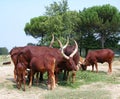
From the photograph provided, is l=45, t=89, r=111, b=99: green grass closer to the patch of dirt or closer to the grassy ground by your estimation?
the grassy ground

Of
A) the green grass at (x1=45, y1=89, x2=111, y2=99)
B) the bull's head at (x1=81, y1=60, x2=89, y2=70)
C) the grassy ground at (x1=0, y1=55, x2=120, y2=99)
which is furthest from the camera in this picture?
the bull's head at (x1=81, y1=60, x2=89, y2=70)

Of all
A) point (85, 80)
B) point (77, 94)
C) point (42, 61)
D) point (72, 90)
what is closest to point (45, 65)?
point (42, 61)

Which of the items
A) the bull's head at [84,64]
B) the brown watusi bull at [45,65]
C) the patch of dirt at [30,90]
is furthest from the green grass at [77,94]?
the bull's head at [84,64]

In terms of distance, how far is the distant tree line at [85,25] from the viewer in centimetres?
3309

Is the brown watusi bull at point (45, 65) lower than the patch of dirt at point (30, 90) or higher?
higher

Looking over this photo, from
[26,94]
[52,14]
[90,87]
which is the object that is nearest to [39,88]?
[26,94]

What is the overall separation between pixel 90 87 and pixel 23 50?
3231 mm

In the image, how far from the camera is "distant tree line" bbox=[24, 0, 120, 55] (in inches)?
1303

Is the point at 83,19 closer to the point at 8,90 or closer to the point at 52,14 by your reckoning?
the point at 52,14

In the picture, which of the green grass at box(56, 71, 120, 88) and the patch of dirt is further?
the green grass at box(56, 71, 120, 88)

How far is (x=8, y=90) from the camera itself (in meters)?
13.0

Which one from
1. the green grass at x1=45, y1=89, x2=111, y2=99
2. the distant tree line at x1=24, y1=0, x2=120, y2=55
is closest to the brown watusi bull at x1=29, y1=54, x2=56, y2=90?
the green grass at x1=45, y1=89, x2=111, y2=99

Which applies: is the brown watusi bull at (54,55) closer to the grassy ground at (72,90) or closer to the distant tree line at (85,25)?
the grassy ground at (72,90)

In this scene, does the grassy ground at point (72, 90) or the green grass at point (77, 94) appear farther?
the grassy ground at point (72, 90)
